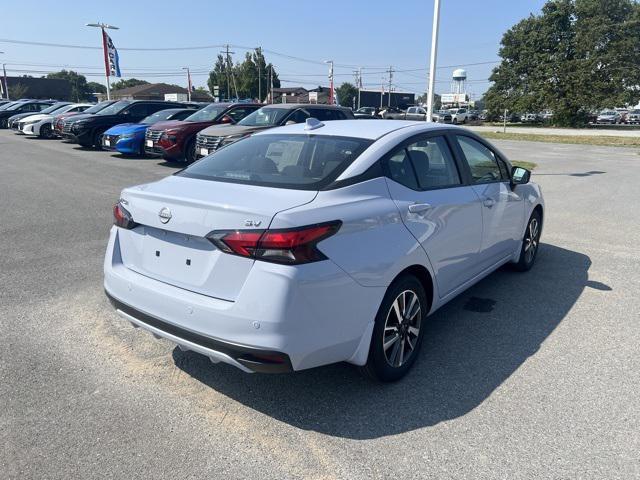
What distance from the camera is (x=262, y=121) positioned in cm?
1264

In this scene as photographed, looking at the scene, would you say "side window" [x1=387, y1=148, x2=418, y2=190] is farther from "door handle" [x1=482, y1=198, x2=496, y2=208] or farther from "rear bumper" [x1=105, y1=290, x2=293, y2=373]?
"rear bumper" [x1=105, y1=290, x2=293, y2=373]

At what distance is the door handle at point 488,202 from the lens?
4.21 metres

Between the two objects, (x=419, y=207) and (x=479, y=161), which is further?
(x=479, y=161)

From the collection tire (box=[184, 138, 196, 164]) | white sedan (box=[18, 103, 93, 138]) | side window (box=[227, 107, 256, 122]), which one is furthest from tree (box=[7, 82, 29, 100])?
tire (box=[184, 138, 196, 164])

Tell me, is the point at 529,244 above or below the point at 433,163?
below

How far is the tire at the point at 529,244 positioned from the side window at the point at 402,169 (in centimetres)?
235

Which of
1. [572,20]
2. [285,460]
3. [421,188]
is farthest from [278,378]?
[572,20]

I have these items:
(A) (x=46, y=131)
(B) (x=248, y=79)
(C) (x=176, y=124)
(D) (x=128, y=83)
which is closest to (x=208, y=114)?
(C) (x=176, y=124)

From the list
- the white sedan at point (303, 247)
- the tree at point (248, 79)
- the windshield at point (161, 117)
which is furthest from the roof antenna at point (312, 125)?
the tree at point (248, 79)

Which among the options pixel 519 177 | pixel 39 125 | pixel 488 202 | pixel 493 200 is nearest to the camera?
pixel 488 202

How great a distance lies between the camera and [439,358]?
3.61 m

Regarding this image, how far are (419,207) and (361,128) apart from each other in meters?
0.85

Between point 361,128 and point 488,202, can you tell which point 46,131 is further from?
point 488,202

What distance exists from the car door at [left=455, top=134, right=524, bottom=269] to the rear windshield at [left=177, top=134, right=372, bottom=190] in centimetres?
133
